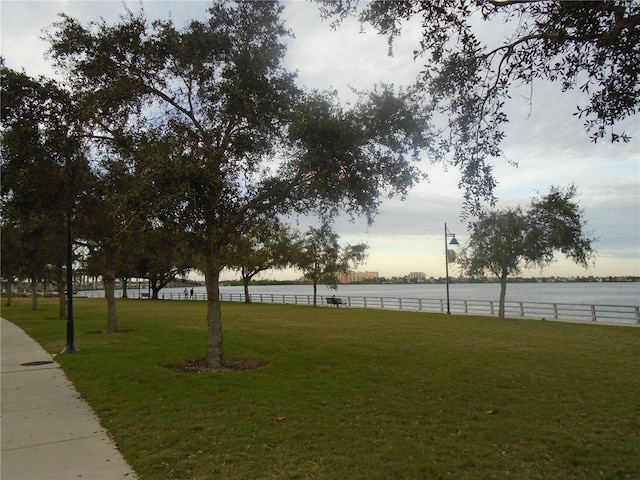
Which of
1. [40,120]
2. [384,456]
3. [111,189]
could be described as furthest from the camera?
[111,189]

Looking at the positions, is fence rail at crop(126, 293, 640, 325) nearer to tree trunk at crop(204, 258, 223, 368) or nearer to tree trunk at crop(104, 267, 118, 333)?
tree trunk at crop(204, 258, 223, 368)

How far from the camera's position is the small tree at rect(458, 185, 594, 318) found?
23125 mm

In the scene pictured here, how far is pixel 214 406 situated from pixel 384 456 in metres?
3.17

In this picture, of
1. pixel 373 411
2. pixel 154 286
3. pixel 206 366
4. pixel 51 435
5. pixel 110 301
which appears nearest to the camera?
pixel 51 435

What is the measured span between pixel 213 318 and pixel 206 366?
1.08m

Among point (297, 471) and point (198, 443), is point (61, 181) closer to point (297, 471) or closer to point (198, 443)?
point (198, 443)

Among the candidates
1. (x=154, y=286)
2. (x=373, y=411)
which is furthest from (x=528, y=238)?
(x=154, y=286)

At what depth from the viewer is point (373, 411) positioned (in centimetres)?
696

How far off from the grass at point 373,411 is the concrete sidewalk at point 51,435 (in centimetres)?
22

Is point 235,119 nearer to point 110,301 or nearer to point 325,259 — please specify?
point 110,301

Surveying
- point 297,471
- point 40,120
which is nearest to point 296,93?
point 40,120

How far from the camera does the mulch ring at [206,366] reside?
10133 millimetres

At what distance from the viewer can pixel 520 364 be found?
1104 centimetres

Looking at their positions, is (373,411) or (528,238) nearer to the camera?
(373,411)
